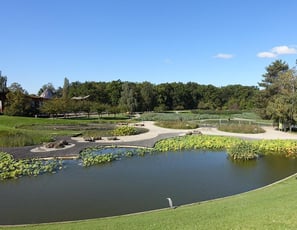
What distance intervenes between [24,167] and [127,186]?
21.2ft

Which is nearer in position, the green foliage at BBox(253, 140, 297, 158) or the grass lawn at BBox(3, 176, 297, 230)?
the grass lawn at BBox(3, 176, 297, 230)

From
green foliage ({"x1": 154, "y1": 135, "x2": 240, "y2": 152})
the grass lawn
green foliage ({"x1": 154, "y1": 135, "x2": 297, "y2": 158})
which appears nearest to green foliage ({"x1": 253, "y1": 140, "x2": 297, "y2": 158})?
green foliage ({"x1": 154, "y1": 135, "x2": 297, "y2": 158})

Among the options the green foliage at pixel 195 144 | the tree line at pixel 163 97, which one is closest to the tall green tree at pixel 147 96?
the tree line at pixel 163 97

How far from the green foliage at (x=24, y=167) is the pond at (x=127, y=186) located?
0.72 m

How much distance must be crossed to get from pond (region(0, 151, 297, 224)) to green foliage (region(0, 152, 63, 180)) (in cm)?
72

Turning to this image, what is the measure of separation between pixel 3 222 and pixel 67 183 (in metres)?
4.56

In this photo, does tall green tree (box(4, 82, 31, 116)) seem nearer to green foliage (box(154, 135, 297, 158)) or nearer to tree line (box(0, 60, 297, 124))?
tree line (box(0, 60, 297, 124))

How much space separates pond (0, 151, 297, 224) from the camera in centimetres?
1117

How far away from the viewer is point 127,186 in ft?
45.8

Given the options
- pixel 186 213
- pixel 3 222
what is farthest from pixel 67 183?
pixel 186 213

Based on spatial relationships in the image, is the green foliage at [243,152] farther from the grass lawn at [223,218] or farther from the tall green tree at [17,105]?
the tall green tree at [17,105]

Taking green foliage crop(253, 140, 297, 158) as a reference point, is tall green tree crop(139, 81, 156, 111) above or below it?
above

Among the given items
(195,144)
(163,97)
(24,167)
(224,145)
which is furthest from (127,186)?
(163,97)

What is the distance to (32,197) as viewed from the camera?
1257 centimetres
